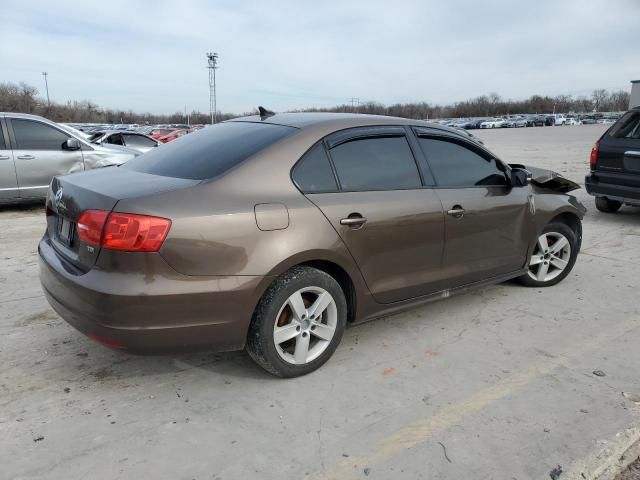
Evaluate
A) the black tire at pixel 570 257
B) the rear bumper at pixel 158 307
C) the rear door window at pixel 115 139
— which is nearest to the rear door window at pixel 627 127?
→ the black tire at pixel 570 257

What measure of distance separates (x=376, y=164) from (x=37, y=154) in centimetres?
705

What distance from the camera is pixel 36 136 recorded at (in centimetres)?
848

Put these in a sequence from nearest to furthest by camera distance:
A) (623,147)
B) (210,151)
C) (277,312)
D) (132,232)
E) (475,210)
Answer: (132,232) → (277,312) → (210,151) → (475,210) → (623,147)

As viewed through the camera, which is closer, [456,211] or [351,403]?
[351,403]

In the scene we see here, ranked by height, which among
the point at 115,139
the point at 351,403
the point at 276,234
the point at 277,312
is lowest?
the point at 351,403

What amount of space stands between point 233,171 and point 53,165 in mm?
6895

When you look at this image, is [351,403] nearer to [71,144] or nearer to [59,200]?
[59,200]

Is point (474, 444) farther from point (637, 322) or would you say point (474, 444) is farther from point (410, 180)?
point (637, 322)

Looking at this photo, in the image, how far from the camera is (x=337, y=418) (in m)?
2.76

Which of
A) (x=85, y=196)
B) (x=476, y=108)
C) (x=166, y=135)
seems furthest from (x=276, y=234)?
(x=476, y=108)

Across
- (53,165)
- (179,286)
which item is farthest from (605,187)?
(53,165)

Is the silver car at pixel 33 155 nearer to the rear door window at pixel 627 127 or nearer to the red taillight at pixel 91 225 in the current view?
the red taillight at pixel 91 225

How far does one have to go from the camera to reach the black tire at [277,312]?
9.50 feet

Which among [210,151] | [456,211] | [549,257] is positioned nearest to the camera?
→ [210,151]
